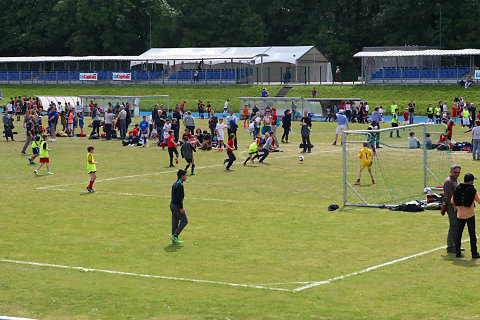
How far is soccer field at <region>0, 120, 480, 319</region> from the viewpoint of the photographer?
12998 millimetres

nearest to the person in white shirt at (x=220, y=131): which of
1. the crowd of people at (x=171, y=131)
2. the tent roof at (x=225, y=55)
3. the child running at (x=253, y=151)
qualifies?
the crowd of people at (x=171, y=131)

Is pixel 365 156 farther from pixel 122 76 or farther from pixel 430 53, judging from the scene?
pixel 122 76

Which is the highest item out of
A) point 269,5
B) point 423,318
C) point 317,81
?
point 269,5

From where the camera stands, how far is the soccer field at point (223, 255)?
12998mm

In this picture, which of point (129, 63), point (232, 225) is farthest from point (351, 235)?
point (129, 63)

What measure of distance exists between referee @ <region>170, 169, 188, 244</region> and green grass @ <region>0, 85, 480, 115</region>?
1812 inches

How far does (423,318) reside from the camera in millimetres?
12172

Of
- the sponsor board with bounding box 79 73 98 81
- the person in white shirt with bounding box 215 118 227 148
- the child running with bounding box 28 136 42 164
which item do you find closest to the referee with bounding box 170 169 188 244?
the child running with bounding box 28 136 42 164

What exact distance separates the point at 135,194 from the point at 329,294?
43.1 feet

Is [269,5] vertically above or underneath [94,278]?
above

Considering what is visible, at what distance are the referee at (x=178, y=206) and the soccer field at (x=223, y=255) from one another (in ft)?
1.28

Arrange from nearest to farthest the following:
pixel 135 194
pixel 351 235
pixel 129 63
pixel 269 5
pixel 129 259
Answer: pixel 129 259 < pixel 351 235 < pixel 135 194 < pixel 129 63 < pixel 269 5

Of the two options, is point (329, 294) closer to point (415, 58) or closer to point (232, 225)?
point (232, 225)

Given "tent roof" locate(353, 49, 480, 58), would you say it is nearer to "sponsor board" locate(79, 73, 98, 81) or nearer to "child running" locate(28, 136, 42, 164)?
"sponsor board" locate(79, 73, 98, 81)
